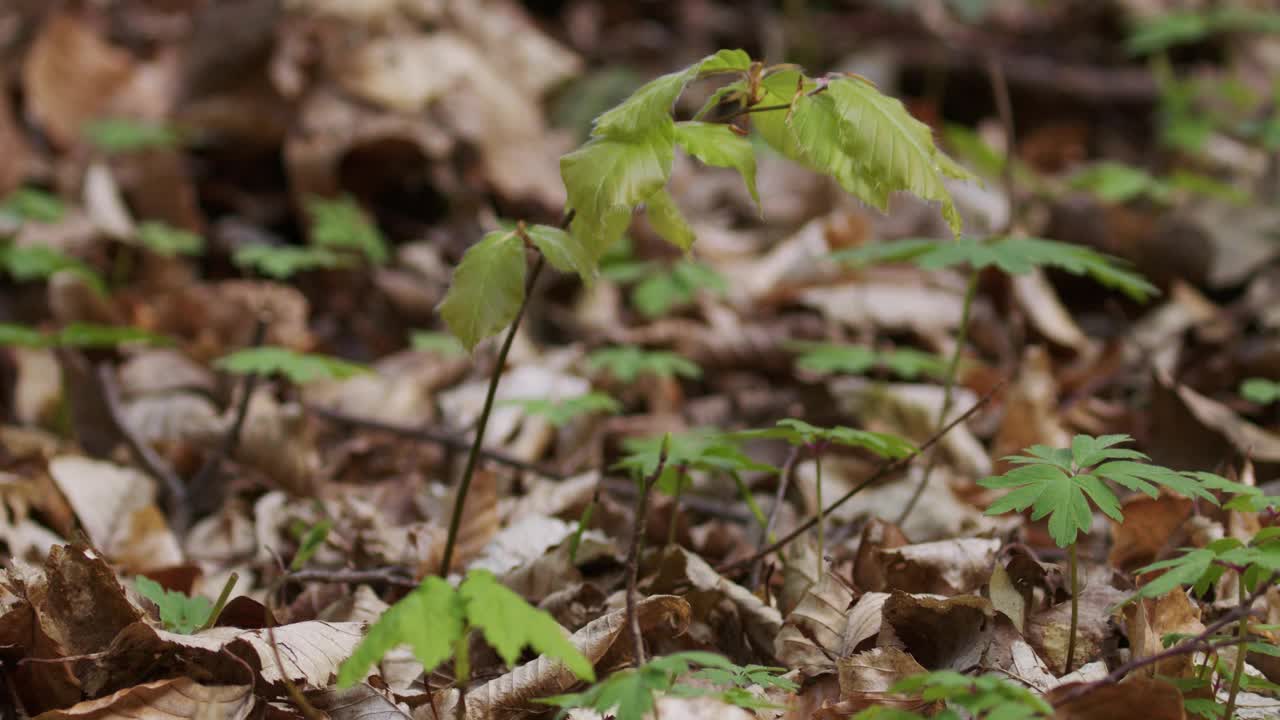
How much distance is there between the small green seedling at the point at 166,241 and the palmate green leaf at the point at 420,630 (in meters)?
2.91

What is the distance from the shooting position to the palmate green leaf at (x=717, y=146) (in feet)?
4.14

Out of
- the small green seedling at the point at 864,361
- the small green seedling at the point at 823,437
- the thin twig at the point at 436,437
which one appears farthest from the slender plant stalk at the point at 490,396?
the small green seedling at the point at 864,361

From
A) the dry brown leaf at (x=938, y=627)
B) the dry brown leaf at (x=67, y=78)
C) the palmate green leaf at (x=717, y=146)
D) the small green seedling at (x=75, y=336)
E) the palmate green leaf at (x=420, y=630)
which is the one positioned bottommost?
the dry brown leaf at (x=938, y=627)

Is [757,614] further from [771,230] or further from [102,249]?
[102,249]

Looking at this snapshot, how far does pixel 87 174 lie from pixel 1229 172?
5066mm

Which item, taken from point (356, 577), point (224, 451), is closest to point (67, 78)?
point (224, 451)

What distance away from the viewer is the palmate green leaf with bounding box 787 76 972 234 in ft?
4.04

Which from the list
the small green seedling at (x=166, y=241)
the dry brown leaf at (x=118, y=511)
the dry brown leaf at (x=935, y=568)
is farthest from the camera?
the small green seedling at (x=166, y=241)

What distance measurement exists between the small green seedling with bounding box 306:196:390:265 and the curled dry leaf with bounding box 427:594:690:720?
8.00 feet

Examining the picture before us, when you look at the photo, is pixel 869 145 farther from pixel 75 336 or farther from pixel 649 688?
pixel 75 336

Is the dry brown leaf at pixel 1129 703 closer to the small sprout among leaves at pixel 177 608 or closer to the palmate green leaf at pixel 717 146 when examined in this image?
the palmate green leaf at pixel 717 146

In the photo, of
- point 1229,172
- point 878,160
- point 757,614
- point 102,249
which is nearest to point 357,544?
point 757,614

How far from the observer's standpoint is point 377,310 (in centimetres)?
375

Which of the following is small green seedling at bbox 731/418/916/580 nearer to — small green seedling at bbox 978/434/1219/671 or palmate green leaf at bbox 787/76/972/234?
small green seedling at bbox 978/434/1219/671
